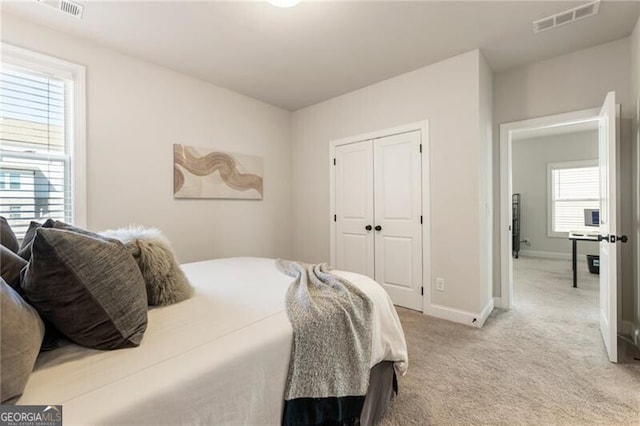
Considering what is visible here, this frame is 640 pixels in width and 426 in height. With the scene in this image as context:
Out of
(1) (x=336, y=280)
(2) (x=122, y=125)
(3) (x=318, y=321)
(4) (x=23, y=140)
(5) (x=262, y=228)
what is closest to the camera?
(3) (x=318, y=321)

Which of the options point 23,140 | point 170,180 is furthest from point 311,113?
point 23,140

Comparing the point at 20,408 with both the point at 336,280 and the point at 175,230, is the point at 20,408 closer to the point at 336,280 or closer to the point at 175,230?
the point at 336,280

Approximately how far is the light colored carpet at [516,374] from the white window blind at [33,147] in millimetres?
2966

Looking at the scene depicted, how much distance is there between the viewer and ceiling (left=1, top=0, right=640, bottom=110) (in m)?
2.11

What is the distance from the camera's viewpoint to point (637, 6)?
6.91 ft

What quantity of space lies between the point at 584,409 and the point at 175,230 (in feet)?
11.3

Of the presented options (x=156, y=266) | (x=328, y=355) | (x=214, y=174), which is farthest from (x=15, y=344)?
(x=214, y=174)

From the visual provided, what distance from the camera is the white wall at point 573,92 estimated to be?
2527mm

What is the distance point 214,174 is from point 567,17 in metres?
3.55

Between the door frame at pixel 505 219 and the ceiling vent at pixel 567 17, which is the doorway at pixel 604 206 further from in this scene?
the ceiling vent at pixel 567 17

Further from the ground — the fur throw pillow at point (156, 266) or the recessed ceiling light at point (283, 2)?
the recessed ceiling light at point (283, 2)

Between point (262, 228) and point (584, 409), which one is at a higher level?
point (262, 228)

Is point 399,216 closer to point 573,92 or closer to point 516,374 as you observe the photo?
point 516,374

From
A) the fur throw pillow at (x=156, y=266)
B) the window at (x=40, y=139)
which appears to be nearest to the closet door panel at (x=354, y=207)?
the fur throw pillow at (x=156, y=266)
